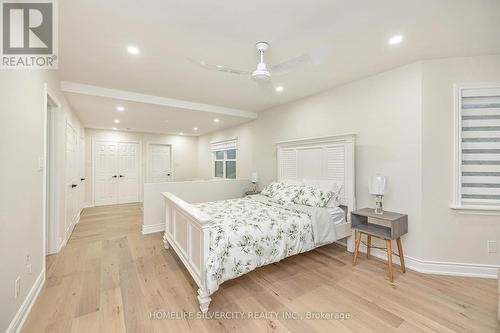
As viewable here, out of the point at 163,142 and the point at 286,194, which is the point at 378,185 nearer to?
the point at 286,194

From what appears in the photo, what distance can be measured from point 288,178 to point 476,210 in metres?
2.50

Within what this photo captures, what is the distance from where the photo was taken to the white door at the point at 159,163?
7359mm

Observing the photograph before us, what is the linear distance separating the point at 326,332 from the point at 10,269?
7.87 ft

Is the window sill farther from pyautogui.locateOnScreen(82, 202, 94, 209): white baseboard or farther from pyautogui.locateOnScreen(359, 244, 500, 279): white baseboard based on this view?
pyautogui.locateOnScreen(82, 202, 94, 209): white baseboard

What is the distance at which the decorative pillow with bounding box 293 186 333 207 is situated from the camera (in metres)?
3.06

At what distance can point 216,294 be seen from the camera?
2.14m

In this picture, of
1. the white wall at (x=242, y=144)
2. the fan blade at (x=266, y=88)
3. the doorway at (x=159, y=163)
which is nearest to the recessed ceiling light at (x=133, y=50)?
the fan blade at (x=266, y=88)

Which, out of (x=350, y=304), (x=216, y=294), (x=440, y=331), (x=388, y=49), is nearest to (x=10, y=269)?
(x=216, y=294)

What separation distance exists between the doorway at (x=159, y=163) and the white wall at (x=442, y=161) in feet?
23.6

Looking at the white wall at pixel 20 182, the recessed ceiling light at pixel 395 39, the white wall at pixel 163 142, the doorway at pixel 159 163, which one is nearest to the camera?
the white wall at pixel 20 182

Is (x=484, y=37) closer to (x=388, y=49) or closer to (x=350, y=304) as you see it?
(x=388, y=49)

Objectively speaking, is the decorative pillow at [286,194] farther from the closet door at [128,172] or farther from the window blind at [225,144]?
the closet door at [128,172]

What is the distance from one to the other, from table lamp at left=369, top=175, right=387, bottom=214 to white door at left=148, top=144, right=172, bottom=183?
6719mm

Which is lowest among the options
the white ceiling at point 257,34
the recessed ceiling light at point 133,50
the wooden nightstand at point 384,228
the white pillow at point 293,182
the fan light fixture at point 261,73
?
the wooden nightstand at point 384,228
